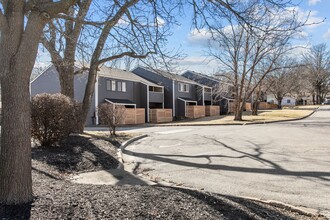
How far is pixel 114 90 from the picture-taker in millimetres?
36844

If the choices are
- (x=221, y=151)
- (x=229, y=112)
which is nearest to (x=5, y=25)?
(x=221, y=151)

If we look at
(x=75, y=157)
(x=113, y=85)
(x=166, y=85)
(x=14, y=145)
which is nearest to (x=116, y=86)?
(x=113, y=85)

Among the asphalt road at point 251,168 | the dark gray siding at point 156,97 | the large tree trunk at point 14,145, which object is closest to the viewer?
the large tree trunk at point 14,145

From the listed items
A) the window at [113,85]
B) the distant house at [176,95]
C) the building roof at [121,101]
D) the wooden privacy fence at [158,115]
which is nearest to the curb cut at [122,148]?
the building roof at [121,101]

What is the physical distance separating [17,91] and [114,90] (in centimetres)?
3288

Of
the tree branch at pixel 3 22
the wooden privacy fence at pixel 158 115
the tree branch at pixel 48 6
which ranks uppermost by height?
the tree branch at pixel 48 6

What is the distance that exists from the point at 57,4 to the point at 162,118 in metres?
35.6

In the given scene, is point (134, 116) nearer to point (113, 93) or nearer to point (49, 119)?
point (113, 93)

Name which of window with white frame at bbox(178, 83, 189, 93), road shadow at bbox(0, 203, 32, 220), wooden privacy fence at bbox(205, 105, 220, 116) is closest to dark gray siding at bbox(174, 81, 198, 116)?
window with white frame at bbox(178, 83, 189, 93)

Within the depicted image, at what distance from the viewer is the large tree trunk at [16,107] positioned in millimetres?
4141

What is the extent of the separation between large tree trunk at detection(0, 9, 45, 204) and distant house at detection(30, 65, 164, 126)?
26.8 m

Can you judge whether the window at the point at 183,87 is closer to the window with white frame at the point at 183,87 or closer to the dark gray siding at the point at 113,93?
the window with white frame at the point at 183,87

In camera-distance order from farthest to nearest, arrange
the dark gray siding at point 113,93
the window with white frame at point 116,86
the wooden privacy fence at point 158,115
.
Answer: the wooden privacy fence at point 158,115, the window with white frame at point 116,86, the dark gray siding at point 113,93

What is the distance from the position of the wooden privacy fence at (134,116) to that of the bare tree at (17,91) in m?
29.5
